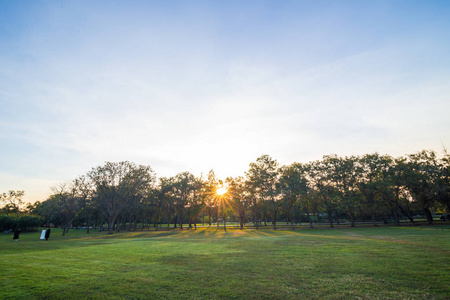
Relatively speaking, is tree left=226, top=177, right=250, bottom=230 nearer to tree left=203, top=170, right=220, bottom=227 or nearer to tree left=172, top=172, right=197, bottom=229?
tree left=203, top=170, right=220, bottom=227

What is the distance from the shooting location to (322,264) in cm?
1120

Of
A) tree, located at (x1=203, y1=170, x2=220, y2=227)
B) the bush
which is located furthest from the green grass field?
the bush

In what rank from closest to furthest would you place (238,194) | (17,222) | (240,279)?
(240,279) → (17,222) → (238,194)

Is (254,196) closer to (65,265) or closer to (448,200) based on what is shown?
(448,200)

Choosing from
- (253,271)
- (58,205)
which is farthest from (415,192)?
(58,205)

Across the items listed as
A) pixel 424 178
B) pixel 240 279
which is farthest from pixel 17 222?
pixel 424 178

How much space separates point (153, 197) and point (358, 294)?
6727cm

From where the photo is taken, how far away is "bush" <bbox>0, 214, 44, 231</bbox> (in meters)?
53.1

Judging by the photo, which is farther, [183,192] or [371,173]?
[183,192]

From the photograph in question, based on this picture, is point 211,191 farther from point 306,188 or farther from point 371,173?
point 371,173

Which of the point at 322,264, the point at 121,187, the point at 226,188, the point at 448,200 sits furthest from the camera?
the point at 226,188

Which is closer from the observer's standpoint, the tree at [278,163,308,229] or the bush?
the tree at [278,163,308,229]

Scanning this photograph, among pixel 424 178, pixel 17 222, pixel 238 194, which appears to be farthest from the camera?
pixel 238 194

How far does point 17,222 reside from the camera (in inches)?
2160
